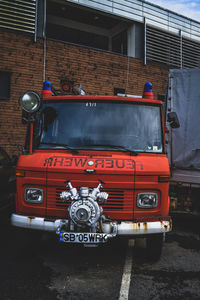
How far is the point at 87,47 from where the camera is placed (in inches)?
521

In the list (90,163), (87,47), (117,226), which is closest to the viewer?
(117,226)

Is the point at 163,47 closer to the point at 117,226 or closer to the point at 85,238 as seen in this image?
the point at 117,226

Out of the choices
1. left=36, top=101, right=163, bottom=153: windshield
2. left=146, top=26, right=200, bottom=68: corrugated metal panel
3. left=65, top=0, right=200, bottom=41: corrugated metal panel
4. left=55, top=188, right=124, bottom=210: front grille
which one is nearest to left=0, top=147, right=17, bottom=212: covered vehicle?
left=36, top=101, right=163, bottom=153: windshield

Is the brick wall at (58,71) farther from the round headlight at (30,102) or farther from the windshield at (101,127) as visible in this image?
the round headlight at (30,102)

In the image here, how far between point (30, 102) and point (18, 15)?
9.02m

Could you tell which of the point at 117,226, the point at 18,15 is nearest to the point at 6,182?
the point at 117,226

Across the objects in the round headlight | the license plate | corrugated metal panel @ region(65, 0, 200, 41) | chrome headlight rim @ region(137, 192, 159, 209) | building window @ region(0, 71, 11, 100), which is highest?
corrugated metal panel @ region(65, 0, 200, 41)

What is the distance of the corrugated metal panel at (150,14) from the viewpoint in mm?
13578

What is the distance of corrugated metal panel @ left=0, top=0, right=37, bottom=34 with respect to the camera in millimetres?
11517

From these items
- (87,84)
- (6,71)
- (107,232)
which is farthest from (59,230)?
(87,84)

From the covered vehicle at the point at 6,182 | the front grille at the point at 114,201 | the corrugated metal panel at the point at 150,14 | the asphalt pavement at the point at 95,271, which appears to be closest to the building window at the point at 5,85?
the corrugated metal panel at the point at 150,14

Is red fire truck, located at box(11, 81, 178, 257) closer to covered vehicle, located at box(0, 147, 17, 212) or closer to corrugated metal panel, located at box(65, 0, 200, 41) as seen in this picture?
covered vehicle, located at box(0, 147, 17, 212)

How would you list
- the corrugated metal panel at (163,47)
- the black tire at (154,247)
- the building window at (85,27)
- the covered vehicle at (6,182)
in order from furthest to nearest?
the corrugated metal panel at (163,47)
the building window at (85,27)
the covered vehicle at (6,182)
the black tire at (154,247)

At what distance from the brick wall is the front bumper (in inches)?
318
